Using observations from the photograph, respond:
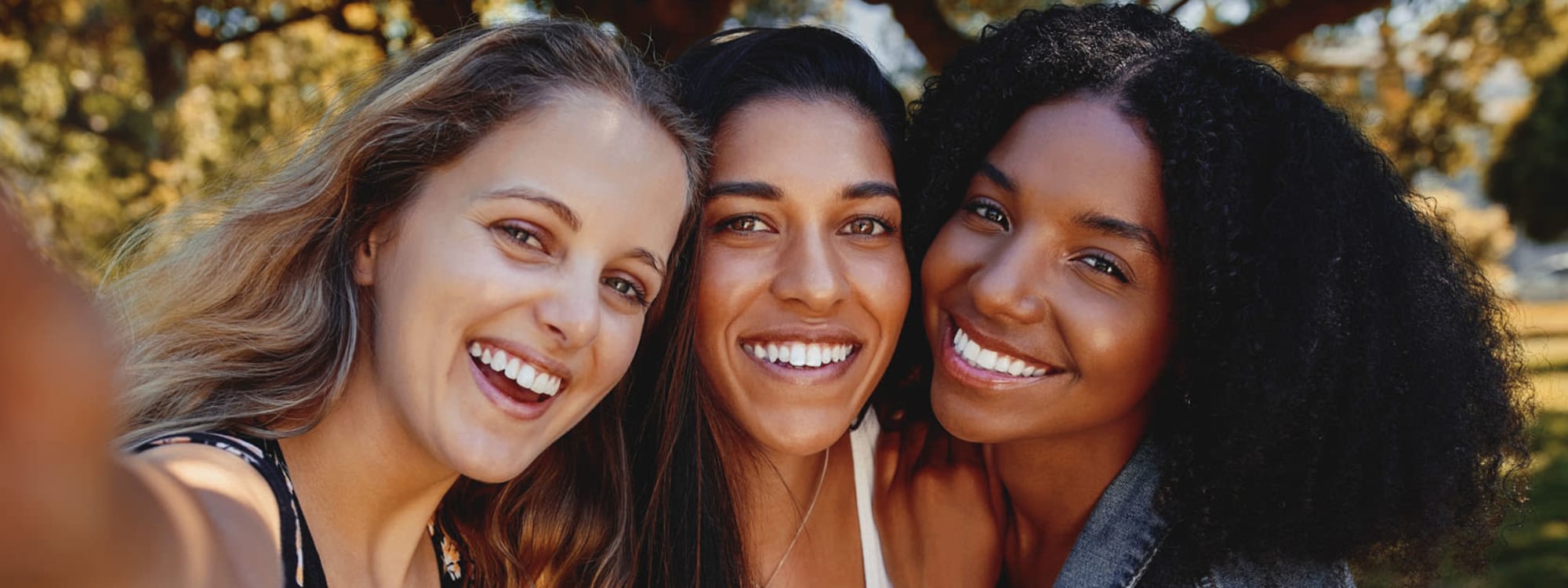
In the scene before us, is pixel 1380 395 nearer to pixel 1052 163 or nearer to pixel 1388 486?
pixel 1388 486

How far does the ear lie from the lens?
7.77 feet

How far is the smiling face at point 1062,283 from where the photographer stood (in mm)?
2678

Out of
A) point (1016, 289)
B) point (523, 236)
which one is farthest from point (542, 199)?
point (1016, 289)

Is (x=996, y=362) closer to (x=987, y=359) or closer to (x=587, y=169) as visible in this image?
(x=987, y=359)

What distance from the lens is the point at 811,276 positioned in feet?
8.84

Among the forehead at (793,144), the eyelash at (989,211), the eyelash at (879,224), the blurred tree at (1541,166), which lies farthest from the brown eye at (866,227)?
the blurred tree at (1541,166)

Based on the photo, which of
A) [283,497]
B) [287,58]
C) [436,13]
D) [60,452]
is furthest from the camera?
[287,58]

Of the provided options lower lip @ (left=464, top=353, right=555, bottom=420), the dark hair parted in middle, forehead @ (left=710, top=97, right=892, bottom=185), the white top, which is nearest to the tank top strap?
lower lip @ (left=464, top=353, right=555, bottom=420)

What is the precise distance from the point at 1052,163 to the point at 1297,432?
850 millimetres

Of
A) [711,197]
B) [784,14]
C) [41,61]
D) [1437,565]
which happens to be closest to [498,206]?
[711,197]

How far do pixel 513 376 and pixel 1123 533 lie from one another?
1.63 m

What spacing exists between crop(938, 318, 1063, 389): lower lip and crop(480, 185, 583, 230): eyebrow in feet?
3.65

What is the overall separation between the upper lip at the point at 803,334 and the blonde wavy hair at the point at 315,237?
0.33 metres

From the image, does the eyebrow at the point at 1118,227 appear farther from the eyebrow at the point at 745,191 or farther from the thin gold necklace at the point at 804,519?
the thin gold necklace at the point at 804,519
